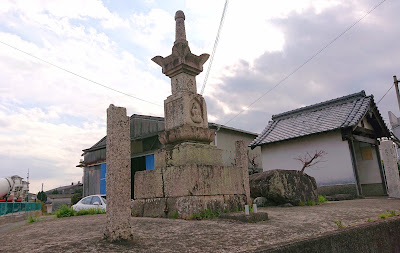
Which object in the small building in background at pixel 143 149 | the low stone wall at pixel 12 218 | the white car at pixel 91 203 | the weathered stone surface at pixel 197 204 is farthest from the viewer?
the small building in background at pixel 143 149

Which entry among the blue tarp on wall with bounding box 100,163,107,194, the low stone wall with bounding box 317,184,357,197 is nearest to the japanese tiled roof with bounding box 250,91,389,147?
the low stone wall with bounding box 317,184,357,197

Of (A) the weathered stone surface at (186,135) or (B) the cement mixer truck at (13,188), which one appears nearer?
(A) the weathered stone surface at (186,135)

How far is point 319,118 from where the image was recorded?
1470cm

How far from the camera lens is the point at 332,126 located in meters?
13.1

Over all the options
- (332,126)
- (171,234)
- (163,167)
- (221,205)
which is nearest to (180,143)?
(163,167)

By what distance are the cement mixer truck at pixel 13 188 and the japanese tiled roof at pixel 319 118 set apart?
1848 centimetres

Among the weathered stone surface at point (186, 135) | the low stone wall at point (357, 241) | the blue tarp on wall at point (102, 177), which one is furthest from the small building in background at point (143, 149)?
the low stone wall at point (357, 241)

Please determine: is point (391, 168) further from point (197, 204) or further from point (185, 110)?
point (197, 204)

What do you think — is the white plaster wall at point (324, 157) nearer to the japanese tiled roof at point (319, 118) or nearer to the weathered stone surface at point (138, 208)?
the japanese tiled roof at point (319, 118)

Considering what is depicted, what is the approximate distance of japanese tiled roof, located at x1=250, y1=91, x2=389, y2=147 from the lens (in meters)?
13.2

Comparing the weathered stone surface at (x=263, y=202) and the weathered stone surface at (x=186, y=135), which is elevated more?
the weathered stone surface at (x=186, y=135)

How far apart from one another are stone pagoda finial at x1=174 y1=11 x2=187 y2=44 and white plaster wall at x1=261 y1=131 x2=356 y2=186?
962 centimetres

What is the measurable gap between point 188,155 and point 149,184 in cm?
110

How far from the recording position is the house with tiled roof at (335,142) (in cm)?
1273
